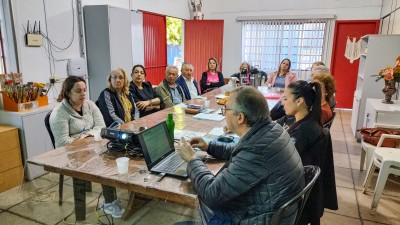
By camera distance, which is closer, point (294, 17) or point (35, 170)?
point (35, 170)

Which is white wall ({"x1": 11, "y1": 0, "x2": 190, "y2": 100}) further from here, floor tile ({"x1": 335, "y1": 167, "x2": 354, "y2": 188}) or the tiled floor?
floor tile ({"x1": 335, "y1": 167, "x2": 354, "y2": 188})

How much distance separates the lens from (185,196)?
4.51ft

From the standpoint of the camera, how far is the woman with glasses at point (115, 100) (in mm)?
2957

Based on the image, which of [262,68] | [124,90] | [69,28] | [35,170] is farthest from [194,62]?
[35,170]

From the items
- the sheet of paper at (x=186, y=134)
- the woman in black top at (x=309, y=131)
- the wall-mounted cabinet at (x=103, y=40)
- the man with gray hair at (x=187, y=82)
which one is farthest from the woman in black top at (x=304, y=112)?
the wall-mounted cabinet at (x=103, y=40)

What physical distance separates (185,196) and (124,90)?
6.67 feet

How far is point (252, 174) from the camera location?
1.19 meters

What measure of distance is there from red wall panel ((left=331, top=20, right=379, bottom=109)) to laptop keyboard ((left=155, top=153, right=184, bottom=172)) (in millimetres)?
5963

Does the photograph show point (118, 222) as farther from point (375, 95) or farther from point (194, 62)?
point (194, 62)

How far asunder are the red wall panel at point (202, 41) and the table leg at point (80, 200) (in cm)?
520

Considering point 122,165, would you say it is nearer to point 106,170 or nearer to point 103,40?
point 106,170

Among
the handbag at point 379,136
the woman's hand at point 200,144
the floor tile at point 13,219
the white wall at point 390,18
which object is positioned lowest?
the floor tile at point 13,219

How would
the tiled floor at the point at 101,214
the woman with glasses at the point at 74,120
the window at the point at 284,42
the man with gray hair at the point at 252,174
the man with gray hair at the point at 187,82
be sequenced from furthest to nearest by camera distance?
1. the window at the point at 284,42
2. the man with gray hair at the point at 187,82
3. the tiled floor at the point at 101,214
4. the woman with glasses at the point at 74,120
5. the man with gray hair at the point at 252,174

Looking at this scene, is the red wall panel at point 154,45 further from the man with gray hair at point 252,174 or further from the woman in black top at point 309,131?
the man with gray hair at point 252,174
